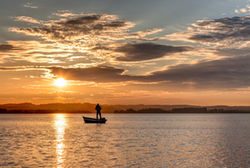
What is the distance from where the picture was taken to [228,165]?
91.7 ft

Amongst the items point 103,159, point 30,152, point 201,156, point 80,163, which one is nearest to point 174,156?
point 201,156

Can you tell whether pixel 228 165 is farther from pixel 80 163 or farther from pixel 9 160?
pixel 9 160

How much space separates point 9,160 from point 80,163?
7108mm

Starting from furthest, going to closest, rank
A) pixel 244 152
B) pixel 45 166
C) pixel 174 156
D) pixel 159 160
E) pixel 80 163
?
pixel 244 152 < pixel 174 156 < pixel 159 160 < pixel 80 163 < pixel 45 166

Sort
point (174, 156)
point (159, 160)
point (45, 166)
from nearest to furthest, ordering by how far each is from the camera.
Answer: point (45, 166) → point (159, 160) → point (174, 156)

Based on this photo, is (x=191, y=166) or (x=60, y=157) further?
(x=60, y=157)

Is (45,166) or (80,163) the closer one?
(45,166)

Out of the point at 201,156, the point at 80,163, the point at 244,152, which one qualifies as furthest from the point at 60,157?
the point at 244,152

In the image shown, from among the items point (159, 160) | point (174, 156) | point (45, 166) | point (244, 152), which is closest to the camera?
point (45, 166)

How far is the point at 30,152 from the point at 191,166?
17998 mm

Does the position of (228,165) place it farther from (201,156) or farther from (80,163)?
(80,163)

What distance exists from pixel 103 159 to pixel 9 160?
8894 mm

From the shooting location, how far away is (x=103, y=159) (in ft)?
99.1

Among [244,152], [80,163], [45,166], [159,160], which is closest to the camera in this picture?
[45,166]
